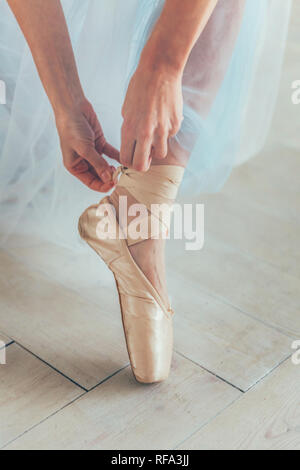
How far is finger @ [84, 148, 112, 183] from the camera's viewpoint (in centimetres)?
82

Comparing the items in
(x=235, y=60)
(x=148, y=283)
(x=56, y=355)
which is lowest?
(x=56, y=355)

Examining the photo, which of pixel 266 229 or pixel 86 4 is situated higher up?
pixel 86 4

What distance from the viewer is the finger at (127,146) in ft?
2.39

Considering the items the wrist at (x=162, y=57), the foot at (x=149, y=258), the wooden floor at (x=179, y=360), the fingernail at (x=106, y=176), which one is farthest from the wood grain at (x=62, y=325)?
the wrist at (x=162, y=57)

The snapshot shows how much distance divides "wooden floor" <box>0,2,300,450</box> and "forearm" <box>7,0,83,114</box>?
1.05 feet

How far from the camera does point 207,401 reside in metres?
0.78

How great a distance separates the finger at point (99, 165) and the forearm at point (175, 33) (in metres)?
0.15

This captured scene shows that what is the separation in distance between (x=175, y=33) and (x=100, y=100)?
0.31m

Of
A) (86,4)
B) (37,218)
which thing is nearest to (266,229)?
(37,218)

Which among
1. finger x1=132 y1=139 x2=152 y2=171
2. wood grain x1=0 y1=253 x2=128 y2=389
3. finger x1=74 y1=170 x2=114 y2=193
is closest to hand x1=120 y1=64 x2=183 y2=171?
finger x1=132 y1=139 x2=152 y2=171

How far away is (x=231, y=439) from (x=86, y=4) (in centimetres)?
67

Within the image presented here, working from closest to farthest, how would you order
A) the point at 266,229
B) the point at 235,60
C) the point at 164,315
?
1. the point at 164,315
2. the point at 235,60
3. the point at 266,229

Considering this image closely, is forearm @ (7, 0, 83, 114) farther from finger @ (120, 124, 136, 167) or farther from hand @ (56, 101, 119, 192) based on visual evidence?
finger @ (120, 124, 136, 167)

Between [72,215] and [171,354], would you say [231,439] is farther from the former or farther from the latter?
[72,215]
